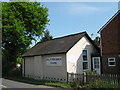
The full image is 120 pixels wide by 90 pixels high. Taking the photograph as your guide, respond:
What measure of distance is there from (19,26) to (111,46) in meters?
18.6

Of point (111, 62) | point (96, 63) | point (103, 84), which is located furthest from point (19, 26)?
point (103, 84)

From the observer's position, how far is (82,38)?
21.5 metres

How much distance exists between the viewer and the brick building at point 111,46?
766 inches

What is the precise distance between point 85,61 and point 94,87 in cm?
740

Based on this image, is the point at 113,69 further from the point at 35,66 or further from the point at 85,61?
the point at 35,66

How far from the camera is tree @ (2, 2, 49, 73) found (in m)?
32.8

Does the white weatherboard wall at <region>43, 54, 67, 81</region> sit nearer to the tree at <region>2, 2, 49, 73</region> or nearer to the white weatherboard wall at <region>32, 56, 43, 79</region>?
the white weatherboard wall at <region>32, 56, 43, 79</region>

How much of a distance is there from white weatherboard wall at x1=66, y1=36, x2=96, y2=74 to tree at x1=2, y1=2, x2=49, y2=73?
14958 millimetres

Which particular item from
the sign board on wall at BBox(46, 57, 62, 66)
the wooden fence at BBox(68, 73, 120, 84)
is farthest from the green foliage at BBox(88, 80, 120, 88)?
the sign board on wall at BBox(46, 57, 62, 66)

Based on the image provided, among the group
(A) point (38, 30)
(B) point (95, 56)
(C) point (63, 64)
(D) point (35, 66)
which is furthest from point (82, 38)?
(A) point (38, 30)

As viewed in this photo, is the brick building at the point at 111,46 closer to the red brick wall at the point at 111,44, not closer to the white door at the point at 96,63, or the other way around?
the red brick wall at the point at 111,44

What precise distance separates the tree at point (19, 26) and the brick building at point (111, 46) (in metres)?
17.1

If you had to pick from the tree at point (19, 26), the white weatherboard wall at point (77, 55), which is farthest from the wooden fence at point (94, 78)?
the tree at point (19, 26)

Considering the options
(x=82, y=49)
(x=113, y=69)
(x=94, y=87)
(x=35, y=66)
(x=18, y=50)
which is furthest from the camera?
(x=18, y=50)
